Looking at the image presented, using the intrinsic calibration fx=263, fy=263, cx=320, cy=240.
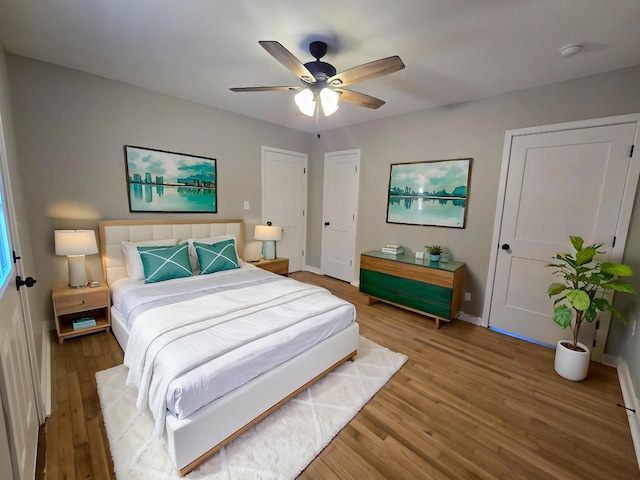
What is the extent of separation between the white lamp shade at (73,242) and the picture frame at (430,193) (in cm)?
354

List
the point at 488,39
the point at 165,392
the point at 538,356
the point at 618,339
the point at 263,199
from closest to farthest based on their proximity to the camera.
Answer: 1. the point at 165,392
2. the point at 488,39
3. the point at 618,339
4. the point at 538,356
5. the point at 263,199

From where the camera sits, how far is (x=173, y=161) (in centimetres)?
327

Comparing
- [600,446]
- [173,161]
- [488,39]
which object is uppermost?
[488,39]

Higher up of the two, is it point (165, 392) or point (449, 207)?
point (449, 207)

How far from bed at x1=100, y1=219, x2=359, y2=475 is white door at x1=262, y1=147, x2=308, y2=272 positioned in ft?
5.93

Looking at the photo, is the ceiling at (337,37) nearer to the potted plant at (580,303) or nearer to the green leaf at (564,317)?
the potted plant at (580,303)

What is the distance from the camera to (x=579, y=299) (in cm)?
207

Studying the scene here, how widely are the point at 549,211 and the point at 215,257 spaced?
11.9 feet

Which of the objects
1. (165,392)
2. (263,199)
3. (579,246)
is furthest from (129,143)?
(579,246)

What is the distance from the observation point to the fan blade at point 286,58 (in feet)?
5.08

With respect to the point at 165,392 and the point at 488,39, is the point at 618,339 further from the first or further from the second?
the point at 165,392

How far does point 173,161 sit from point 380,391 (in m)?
3.38

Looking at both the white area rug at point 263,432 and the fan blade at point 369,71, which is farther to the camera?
the fan blade at point 369,71

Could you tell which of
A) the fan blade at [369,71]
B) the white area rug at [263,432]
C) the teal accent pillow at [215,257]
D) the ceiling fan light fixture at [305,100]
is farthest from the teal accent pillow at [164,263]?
the fan blade at [369,71]
